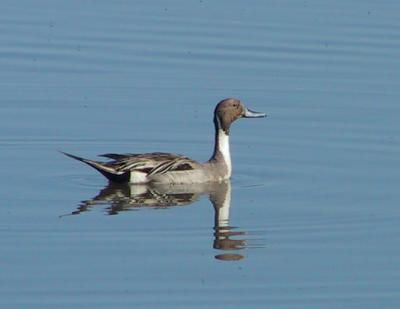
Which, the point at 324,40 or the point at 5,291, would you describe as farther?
the point at 324,40

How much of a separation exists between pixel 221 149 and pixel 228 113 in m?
0.53

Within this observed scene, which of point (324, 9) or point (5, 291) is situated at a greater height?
point (324, 9)

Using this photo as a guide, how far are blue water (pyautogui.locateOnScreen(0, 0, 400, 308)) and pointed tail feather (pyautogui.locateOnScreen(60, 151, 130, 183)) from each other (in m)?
0.13

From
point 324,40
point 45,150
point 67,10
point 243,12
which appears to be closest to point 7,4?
point 67,10

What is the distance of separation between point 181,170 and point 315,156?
1.45 meters

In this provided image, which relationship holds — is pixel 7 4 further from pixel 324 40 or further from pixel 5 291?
pixel 5 291

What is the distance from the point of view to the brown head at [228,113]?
17.7 metres

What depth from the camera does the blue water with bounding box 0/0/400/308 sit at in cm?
1265

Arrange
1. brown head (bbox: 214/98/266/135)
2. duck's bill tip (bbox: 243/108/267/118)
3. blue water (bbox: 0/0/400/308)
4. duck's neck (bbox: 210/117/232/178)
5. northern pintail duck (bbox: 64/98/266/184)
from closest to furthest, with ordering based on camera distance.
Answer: blue water (bbox: 0/0/400/308), northern pintail duck (bbox: 64/98/266/184), duck's neck (bbox: 210/117/232/178), brown head (bbox: 214/98/266/135), duck's bill tip (bbox: 243/108/267/118)

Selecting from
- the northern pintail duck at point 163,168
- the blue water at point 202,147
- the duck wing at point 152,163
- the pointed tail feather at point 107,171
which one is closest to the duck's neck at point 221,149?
the northern pintail duck at point 163,168

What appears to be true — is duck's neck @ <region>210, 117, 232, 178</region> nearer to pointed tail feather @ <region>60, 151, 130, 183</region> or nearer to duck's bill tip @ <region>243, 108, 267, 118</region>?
duck's bill tip @ <region>243, 108, 267, 118</region>

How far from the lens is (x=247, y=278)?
41.9 ft

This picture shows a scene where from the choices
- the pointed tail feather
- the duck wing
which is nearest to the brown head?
Answer: the duck wing

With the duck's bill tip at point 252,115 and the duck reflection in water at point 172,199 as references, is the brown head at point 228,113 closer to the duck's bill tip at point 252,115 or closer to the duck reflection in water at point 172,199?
the duck's bill tip at point 252,115
